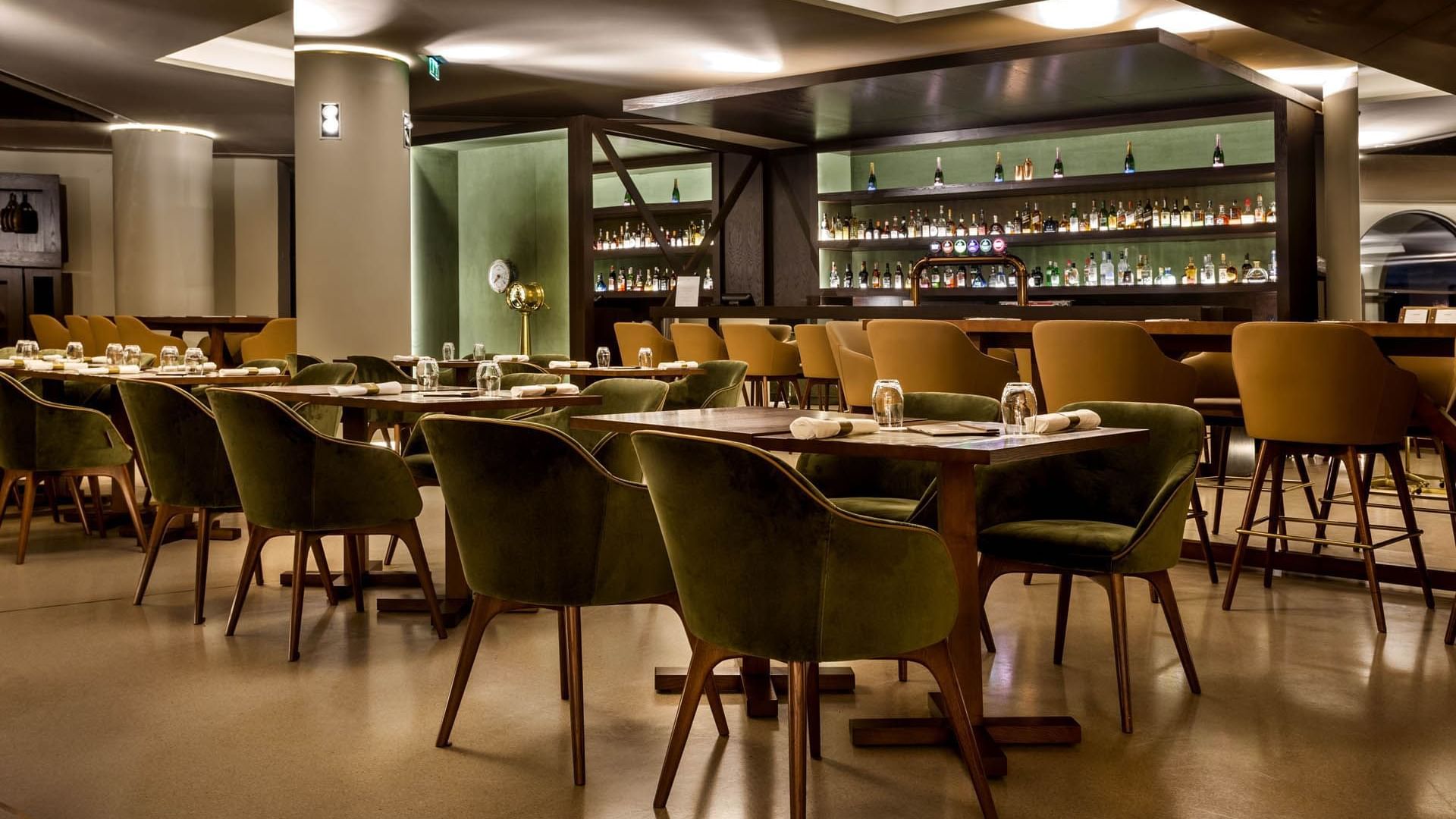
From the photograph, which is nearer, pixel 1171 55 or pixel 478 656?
pixel 478 656

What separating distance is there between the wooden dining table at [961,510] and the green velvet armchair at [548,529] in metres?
0.28

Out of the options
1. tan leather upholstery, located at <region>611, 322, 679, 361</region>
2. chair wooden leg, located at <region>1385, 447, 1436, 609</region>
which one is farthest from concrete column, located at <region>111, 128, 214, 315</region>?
chair wooden leg, located at <region>1385, 447, 1436, 609</region>

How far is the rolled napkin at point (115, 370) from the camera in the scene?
5.75 metres

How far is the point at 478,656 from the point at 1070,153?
28.1 feet

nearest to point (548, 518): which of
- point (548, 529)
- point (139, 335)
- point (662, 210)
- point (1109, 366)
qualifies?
point (548, 529)

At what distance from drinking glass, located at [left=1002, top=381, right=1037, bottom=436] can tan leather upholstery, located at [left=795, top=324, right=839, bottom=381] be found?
5348 mm

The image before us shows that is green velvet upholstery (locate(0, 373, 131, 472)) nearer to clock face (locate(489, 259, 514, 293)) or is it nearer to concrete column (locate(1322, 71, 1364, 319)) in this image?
clock face (locate(489, 259, 514, 293))

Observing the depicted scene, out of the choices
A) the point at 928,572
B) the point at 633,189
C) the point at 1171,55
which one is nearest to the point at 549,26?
the point at 633,189

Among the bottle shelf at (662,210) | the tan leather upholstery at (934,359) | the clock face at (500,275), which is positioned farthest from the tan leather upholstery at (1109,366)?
the clock face at (500,275)

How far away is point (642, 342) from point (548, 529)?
271 inches

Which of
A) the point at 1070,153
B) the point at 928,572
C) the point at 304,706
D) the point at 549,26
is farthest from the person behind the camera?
the point at 1070,153

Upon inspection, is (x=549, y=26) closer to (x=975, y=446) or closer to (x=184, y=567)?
(x=184, y=567)

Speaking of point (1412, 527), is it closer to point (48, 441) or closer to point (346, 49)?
point (48, 441)

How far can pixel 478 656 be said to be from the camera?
12.7 ft
